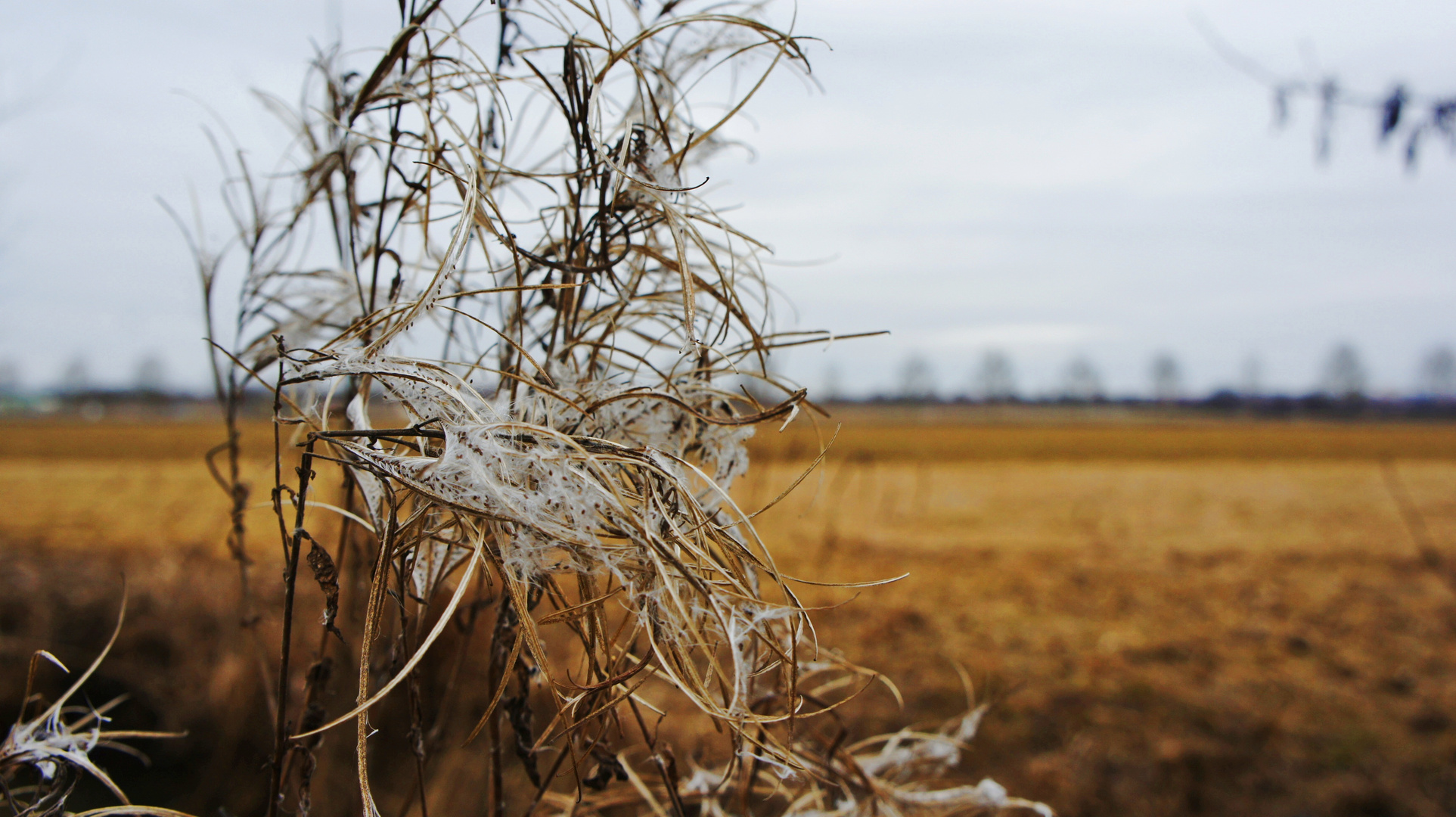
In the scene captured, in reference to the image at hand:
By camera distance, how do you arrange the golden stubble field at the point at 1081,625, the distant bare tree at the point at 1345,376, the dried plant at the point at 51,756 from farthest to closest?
the distant bare tree at the point at 1345,376 → the golden stubble field at the point at 1081,625 → the dried plant at the point at 51,756

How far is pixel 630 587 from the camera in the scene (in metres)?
0.85

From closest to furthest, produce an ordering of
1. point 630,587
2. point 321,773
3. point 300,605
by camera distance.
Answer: point 630,587 < point 321,773 < point 300,605

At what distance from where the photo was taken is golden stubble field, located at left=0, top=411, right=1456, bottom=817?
5504 millimetres

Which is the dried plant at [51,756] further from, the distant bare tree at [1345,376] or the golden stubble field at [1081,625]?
the distant bare tree at [1345,376]

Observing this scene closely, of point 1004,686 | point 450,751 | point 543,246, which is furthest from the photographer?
point 1004,686

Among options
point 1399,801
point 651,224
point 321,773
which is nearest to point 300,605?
point 321,773

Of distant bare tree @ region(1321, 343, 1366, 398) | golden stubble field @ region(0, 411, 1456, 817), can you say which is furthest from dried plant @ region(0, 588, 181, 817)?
distant bare tree @ region(1321, 343, 1366, 398)

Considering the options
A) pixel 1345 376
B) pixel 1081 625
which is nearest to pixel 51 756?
pixel 1081 625

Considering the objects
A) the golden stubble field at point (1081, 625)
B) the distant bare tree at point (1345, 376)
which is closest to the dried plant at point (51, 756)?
the golden stubble field at point (1081, 625)

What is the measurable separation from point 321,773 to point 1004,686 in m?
5.81

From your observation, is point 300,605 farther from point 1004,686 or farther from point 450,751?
point 1004,686

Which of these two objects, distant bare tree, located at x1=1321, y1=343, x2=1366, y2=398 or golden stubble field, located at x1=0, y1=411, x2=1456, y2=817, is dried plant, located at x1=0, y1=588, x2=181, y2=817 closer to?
golden stubble field, located at x1=0, y1=411, x2=1456, y2=817

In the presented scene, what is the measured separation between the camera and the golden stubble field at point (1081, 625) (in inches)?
217

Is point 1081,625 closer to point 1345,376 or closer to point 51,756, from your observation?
point 51,756
